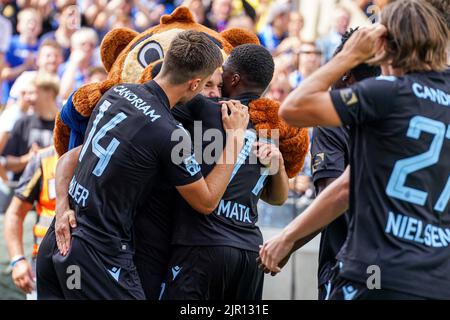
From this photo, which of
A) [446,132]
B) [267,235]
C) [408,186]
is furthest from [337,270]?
[267,235]

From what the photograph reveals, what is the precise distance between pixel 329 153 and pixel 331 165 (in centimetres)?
8

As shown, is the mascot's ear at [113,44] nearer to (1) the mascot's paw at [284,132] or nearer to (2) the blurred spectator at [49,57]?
(1) the mascot's paw at [284,132]

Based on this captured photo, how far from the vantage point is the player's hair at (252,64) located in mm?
4836

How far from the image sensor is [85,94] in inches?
188

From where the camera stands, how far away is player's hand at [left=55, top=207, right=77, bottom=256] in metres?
4.34

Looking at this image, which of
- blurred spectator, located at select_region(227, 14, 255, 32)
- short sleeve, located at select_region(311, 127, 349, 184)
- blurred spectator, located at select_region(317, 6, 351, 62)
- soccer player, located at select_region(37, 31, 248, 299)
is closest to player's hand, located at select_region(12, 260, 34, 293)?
soccer player, located at select_region(37, 31, 248, 299)

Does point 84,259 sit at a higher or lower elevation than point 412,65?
lower

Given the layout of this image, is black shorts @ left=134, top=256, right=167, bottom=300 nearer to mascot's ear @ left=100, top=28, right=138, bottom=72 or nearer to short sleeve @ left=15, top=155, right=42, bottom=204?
mascot's ear @ left=100, top=28, right=138, bottom=72

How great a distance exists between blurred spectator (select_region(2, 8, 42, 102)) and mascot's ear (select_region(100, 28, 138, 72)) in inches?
207

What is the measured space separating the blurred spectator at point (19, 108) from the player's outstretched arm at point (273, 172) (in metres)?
4.14

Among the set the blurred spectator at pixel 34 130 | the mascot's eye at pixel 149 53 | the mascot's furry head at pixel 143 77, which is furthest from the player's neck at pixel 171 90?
the blurred spectator at pixel 34 130

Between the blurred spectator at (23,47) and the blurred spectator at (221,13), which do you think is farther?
the blurred spectator at (221,13)

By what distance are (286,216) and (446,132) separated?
13.5ft
